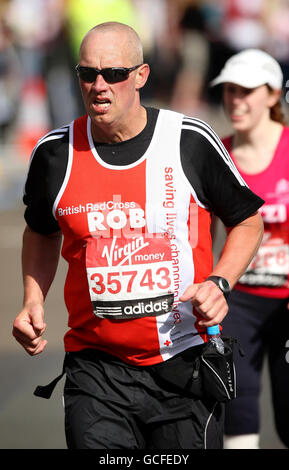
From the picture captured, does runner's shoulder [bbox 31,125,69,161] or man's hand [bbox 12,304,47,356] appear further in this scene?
runner's shoulder [bbox 31,125,69,161]

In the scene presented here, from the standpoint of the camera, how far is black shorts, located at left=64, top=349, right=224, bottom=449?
12.8 feet

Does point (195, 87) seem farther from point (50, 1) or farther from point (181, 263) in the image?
point (181, 263)

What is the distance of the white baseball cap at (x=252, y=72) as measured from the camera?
5551mm

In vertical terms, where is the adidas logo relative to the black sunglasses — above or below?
below

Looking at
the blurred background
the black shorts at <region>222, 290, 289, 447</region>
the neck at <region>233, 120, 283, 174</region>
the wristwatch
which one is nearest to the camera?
the wristwatch

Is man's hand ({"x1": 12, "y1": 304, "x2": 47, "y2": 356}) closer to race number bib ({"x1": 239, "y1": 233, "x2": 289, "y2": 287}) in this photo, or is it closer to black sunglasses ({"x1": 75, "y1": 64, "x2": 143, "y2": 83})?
black sunglasses ({"x1": 75, "y1": 64, "x2": 143, "y2": 83})

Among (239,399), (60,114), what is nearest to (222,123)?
(60,114)

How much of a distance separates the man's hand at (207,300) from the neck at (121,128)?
2.14 ft

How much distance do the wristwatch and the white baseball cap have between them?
2021 millimetres

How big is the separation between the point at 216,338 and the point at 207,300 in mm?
304

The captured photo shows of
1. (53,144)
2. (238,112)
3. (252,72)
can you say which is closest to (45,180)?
(53,144)

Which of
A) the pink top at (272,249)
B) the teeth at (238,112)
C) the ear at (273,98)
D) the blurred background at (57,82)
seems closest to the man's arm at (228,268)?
the pink top at (272,249)

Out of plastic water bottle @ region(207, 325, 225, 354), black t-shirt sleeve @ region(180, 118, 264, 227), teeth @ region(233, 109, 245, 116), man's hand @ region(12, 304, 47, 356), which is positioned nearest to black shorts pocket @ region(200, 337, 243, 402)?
plastic water bottle @ region(207, 325, 225, 354)

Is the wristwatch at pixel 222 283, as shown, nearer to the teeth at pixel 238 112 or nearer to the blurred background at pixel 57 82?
the teeth at pixel 238 112
